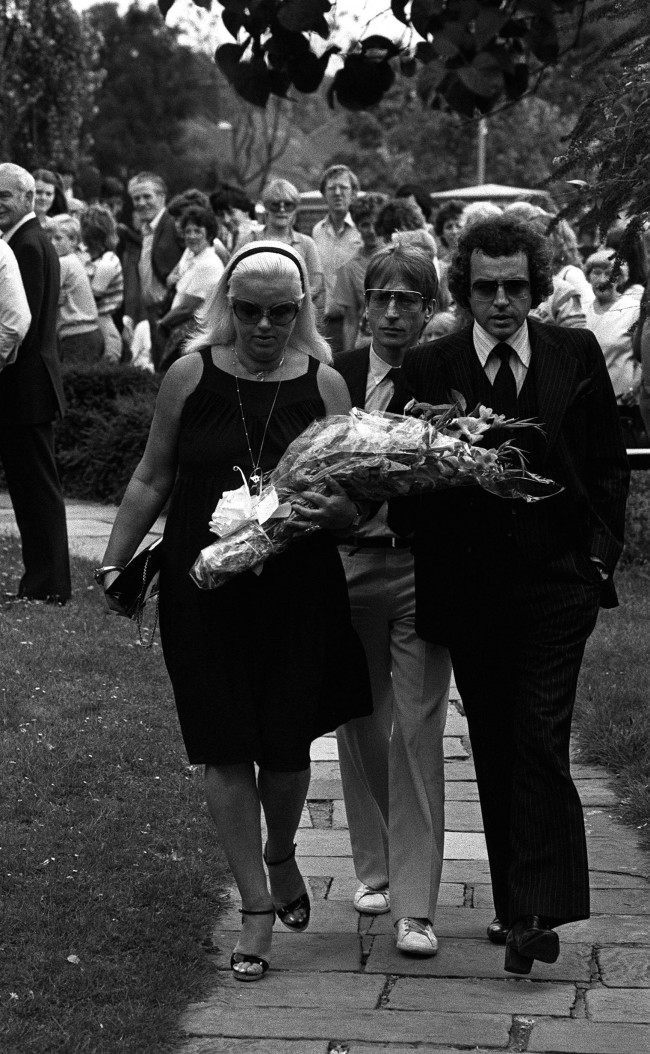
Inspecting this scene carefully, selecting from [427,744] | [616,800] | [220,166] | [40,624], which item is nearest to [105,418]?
[40,624]

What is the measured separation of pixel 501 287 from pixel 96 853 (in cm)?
227

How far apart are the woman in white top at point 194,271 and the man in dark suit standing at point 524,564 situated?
6989mm

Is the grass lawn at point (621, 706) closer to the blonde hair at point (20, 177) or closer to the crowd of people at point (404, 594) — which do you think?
the crowd of people at point (404, 594)

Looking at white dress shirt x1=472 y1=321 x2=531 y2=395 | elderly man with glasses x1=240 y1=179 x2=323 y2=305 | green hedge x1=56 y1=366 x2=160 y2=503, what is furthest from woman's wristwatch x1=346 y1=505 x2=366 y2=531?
green hedge x1=56 y1=366 x2=160 y2=503

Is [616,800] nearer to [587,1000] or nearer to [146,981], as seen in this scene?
[587,1000]

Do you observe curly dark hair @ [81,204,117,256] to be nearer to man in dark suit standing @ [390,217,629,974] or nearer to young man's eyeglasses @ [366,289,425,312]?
young man's eyeglasses @ [366,289,425,312]

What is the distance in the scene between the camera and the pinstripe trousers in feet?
15.1

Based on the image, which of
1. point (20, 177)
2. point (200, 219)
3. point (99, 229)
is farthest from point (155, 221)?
point (20, 177)

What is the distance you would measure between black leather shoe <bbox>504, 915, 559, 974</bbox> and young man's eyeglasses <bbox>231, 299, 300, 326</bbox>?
179 centimetres

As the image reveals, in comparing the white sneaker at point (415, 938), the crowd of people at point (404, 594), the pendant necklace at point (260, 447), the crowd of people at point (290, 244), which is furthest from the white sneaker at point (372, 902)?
the crowd of people at point (290, 244)

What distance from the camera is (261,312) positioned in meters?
4.71

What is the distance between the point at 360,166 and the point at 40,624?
39.6m

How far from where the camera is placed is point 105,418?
43.1ft

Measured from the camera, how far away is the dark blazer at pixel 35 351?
8.71 meters
